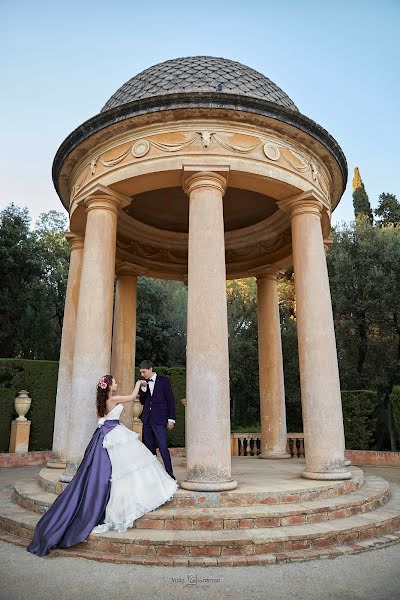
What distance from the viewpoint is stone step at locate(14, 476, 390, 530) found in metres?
6.83

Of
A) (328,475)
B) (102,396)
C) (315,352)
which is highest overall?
(315,352)

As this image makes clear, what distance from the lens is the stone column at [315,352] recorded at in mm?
9586

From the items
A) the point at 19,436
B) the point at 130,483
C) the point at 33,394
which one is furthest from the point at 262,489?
the point at 33,394

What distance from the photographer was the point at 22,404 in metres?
19.6

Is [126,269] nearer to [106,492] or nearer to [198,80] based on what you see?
[198,80]

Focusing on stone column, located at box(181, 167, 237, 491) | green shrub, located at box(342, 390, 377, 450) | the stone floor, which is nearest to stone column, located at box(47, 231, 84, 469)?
stone column, located at box(181, 167, 237, 491)

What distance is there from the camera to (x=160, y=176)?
10.4 meters

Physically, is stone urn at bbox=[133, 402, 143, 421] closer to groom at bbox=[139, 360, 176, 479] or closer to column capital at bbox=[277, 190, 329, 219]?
groom at bbox=[139, 360, 176, 479]

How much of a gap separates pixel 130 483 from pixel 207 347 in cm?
296

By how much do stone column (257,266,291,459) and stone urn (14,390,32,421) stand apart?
443 inches

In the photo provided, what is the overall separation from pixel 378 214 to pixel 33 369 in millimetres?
36449

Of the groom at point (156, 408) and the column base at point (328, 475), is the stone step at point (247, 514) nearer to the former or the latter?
the column base at point (328, 475)

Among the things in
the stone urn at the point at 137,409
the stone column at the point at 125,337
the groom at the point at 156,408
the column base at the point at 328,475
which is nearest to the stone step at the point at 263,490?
the column base at the point at 328,475

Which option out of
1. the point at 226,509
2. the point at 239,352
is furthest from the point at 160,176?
the point at 239,352
